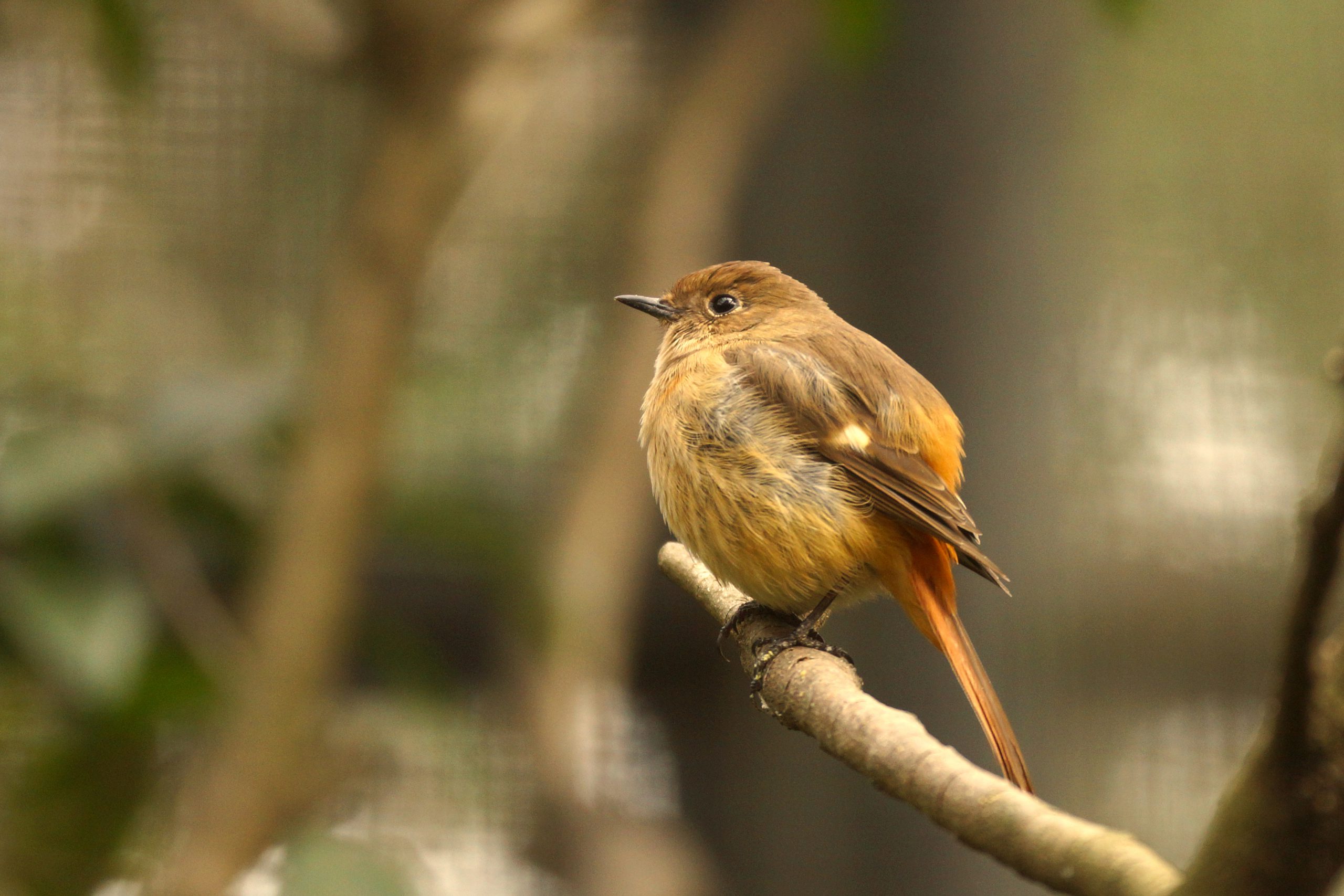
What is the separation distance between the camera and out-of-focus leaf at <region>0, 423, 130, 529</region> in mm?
2594

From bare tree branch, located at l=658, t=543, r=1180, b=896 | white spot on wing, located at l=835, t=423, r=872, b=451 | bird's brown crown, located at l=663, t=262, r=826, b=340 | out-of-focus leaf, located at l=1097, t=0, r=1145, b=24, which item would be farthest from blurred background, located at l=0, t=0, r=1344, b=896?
bare tree branch, located at l=658, t=543, r=1180, b=896

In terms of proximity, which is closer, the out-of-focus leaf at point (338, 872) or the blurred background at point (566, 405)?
the out-of-focus leaf at point (338, 872)

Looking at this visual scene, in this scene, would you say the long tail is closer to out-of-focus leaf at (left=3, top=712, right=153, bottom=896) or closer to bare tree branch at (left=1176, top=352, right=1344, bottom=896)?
bare tree branch at (left=1176, top=352, right=1344, bottom=896)

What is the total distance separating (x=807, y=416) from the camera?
7.29ft

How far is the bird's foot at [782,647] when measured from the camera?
1.95 meters

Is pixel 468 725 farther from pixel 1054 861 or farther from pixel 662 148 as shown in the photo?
pixel 1054 861

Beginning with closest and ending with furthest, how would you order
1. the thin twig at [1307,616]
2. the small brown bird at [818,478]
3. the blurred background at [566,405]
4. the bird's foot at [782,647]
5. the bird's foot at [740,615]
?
1. the thin twig at [1307,616]
2. the bird's foot at [782,647]
3. the small brown bird at [818,478]
4. the bird's foot at [740,615]
5. the blurred background at [566,405]

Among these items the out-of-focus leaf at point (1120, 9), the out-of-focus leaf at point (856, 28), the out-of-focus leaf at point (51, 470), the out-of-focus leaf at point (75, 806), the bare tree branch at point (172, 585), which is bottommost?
the out-of-focus leaf at point (75, 806)

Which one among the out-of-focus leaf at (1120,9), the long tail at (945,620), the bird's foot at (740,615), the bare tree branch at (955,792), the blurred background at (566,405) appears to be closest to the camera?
the bare tree branch at (955,792)

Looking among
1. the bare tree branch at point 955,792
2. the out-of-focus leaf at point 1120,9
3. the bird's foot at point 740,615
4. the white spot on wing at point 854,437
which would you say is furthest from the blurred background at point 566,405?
the bare tree branch at point 955,792

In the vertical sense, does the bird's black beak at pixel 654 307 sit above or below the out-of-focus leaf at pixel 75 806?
above

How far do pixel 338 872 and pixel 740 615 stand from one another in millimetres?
849

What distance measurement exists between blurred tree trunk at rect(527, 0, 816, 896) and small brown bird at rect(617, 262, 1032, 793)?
33.8 inches

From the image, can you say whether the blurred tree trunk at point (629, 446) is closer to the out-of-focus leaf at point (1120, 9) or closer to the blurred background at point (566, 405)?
the blurred background at point (566, 405)
